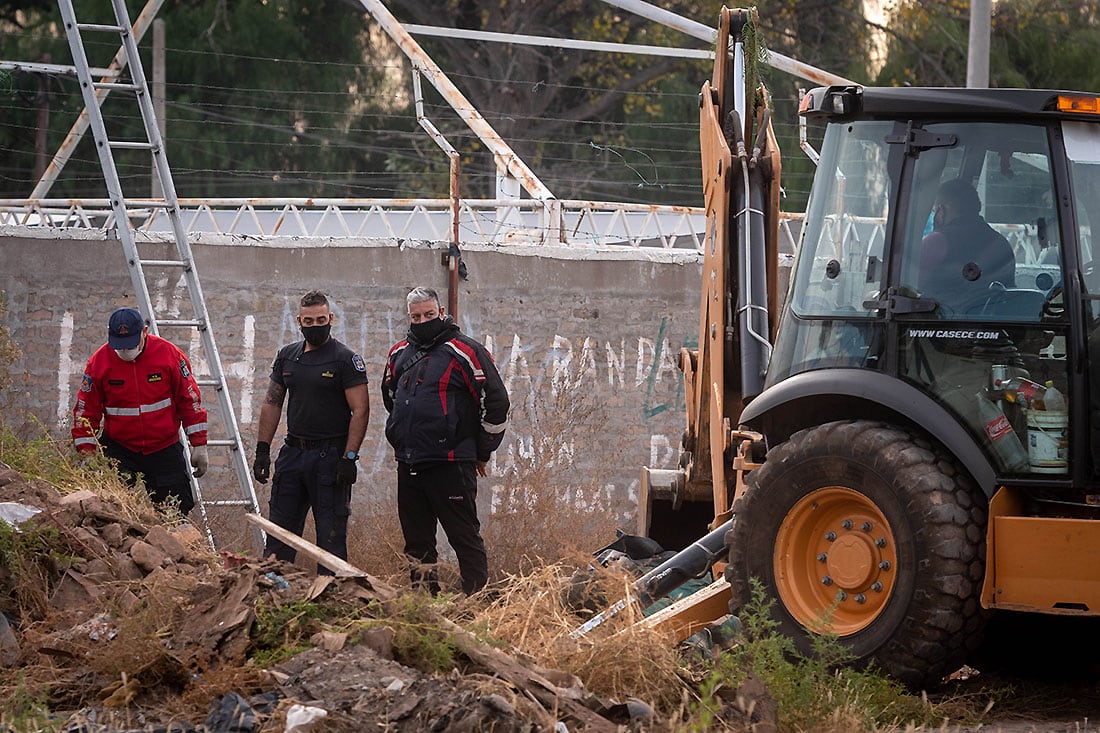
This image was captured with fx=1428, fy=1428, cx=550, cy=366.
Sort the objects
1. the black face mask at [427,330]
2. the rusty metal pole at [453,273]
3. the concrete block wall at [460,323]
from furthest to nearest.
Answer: the rusty metal pole at [453,273], the concrete block wall at [460,323], the black face mask at [427,330]

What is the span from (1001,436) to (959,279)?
2.11 feet

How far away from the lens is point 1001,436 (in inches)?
211

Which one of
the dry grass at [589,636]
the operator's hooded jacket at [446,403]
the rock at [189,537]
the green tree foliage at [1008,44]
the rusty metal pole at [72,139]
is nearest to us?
the dry grass at [589,636]

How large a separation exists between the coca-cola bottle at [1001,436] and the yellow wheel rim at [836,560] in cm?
50

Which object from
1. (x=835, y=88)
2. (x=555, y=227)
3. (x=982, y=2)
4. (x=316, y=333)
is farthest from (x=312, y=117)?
(x=835, y=88)

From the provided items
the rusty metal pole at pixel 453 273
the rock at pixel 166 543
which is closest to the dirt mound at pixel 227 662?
the rock at pixel 166 543

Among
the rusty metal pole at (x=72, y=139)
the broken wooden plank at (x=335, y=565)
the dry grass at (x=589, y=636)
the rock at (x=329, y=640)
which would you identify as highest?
the rusty metal pole at (x=72, y=139)

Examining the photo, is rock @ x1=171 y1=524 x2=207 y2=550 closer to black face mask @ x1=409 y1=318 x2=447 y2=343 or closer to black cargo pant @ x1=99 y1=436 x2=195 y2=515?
black cargo pant @ x1=99 y1=436 x2=195 y2=515

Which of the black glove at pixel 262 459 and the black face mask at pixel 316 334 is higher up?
the black face mask at pixel 316 334

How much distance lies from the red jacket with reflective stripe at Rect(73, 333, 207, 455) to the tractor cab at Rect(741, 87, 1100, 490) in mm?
3923

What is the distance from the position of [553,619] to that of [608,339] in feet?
22.2

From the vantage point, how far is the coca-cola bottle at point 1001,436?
5328mm

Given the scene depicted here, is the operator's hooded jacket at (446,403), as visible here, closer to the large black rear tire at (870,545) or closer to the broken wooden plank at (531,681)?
the large black rear tire at (870,545)

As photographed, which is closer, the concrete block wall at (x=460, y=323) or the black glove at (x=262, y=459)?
the black glove at (x=262, y=459)
